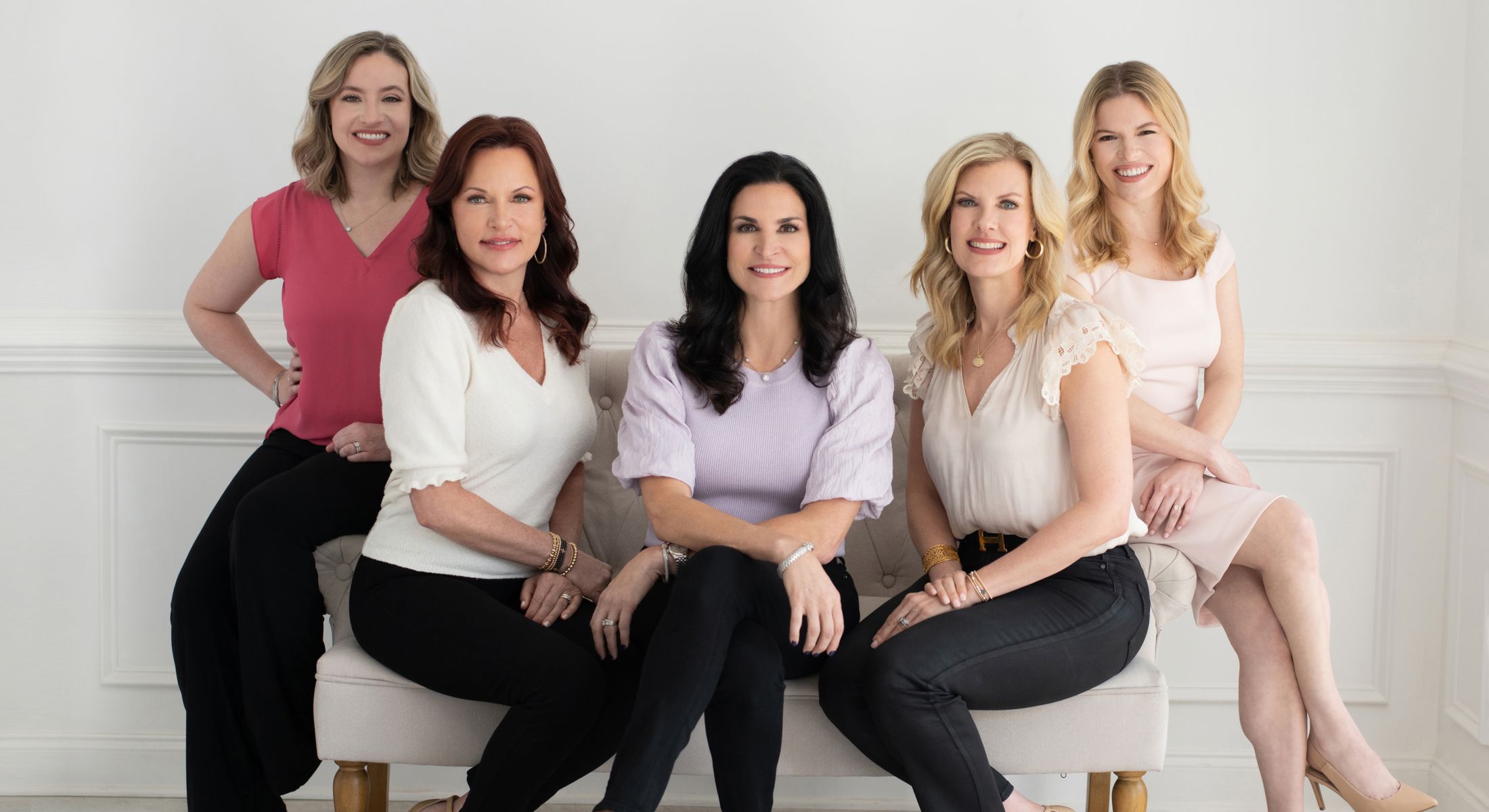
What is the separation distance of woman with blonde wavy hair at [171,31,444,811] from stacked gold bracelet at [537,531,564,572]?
39 centimetres

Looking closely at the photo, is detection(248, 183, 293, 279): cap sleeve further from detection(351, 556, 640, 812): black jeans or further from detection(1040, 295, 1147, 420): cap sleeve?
detection(1040, 295, 1147, 420): cap sleeve

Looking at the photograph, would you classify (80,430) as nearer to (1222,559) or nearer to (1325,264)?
(1222,559)

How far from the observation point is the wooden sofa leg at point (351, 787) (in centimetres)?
197

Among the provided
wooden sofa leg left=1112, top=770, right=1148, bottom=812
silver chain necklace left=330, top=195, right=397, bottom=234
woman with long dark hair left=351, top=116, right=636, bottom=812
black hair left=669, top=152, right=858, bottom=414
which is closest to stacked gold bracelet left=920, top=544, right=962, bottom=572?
black hair left=669, top=152, right=858, bottom=414

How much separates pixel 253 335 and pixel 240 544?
0.75 meters

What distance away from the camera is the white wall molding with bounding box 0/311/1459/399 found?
260 cm

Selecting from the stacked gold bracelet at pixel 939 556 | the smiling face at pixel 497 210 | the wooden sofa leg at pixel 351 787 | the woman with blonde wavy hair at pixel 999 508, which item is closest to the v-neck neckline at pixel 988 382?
the woman with blonde wavy hair at pixel 999 508

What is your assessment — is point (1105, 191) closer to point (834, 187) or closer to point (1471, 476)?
point (834, 187)

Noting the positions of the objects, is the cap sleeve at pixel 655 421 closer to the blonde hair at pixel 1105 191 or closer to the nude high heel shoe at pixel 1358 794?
the blonde hair at pixel 1105 191

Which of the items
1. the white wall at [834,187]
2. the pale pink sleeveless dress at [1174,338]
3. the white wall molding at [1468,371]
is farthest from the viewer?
the white wall at [834,187]

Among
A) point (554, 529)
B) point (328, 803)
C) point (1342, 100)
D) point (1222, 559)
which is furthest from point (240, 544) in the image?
point (1342, 100)

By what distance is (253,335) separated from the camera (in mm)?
2572

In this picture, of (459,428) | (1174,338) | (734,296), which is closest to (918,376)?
(734,296)

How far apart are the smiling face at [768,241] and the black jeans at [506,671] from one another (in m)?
0.69
